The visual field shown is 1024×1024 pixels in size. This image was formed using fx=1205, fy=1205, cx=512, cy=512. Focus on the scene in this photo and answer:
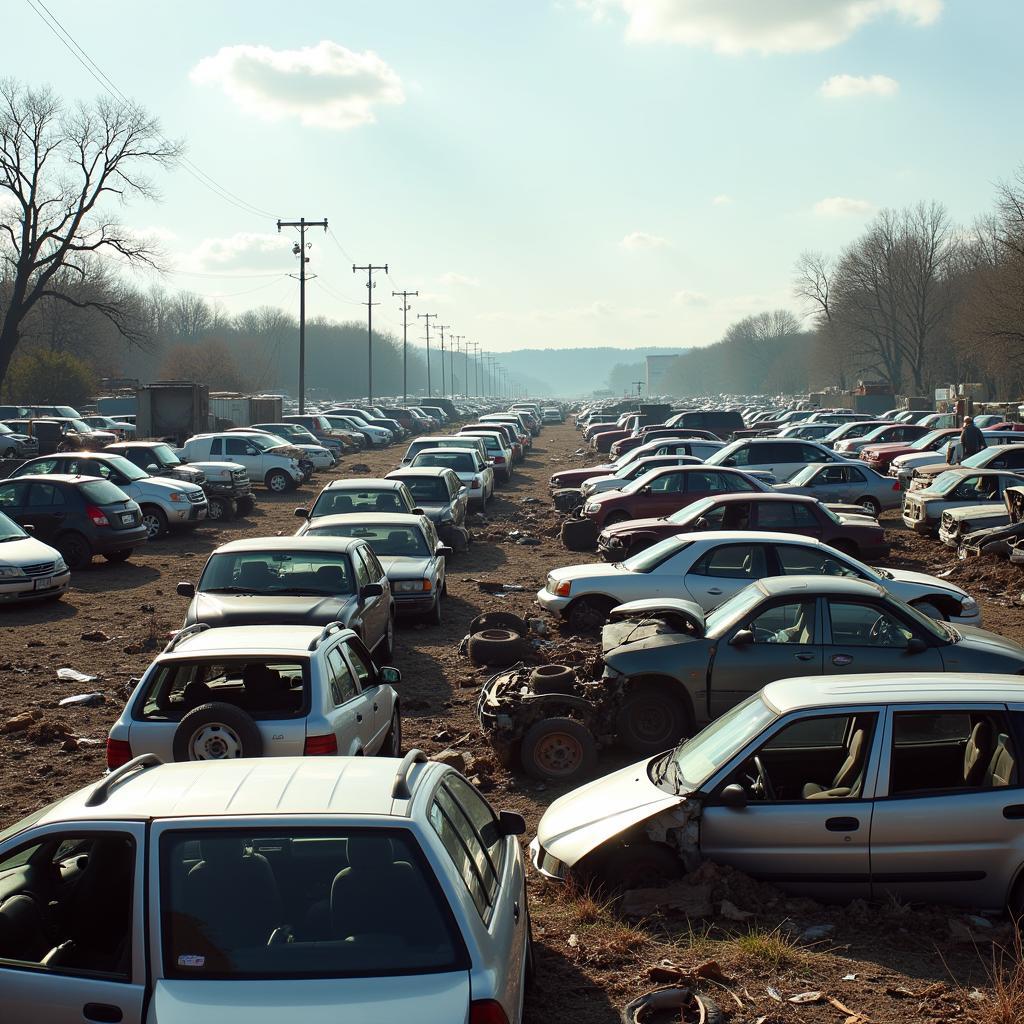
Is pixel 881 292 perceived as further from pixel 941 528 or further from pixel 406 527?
pixel 406 527

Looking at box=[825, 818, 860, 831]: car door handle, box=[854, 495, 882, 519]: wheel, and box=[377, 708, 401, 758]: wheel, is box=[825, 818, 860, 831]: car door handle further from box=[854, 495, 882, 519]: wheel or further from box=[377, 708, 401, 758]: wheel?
box=[854, 495, 882, 519]: wheel

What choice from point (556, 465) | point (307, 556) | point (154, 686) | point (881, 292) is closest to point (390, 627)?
point (307, 556)

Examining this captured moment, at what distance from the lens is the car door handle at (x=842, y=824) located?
21.4 ft

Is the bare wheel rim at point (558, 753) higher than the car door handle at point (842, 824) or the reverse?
the reverse

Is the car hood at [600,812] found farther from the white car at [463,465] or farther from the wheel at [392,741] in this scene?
the white car at [463,465]

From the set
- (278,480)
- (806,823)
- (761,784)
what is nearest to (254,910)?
(806,823)

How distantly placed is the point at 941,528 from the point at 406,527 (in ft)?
35.4

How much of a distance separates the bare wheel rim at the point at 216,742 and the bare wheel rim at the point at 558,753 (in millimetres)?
2983

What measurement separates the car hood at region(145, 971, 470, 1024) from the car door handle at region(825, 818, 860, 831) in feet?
11.1

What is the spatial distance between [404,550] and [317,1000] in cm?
1274

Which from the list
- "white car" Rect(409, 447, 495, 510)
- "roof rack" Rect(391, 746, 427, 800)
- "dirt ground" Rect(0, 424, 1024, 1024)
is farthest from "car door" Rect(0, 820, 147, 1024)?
"white car" Rect(409, 447, 495, 510)

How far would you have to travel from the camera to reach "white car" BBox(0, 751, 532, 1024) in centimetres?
369

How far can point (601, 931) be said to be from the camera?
20.8ft

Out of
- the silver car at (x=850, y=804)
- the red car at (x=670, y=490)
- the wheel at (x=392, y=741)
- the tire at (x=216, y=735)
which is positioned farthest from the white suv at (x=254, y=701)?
the red car at (x=670, y=490)
